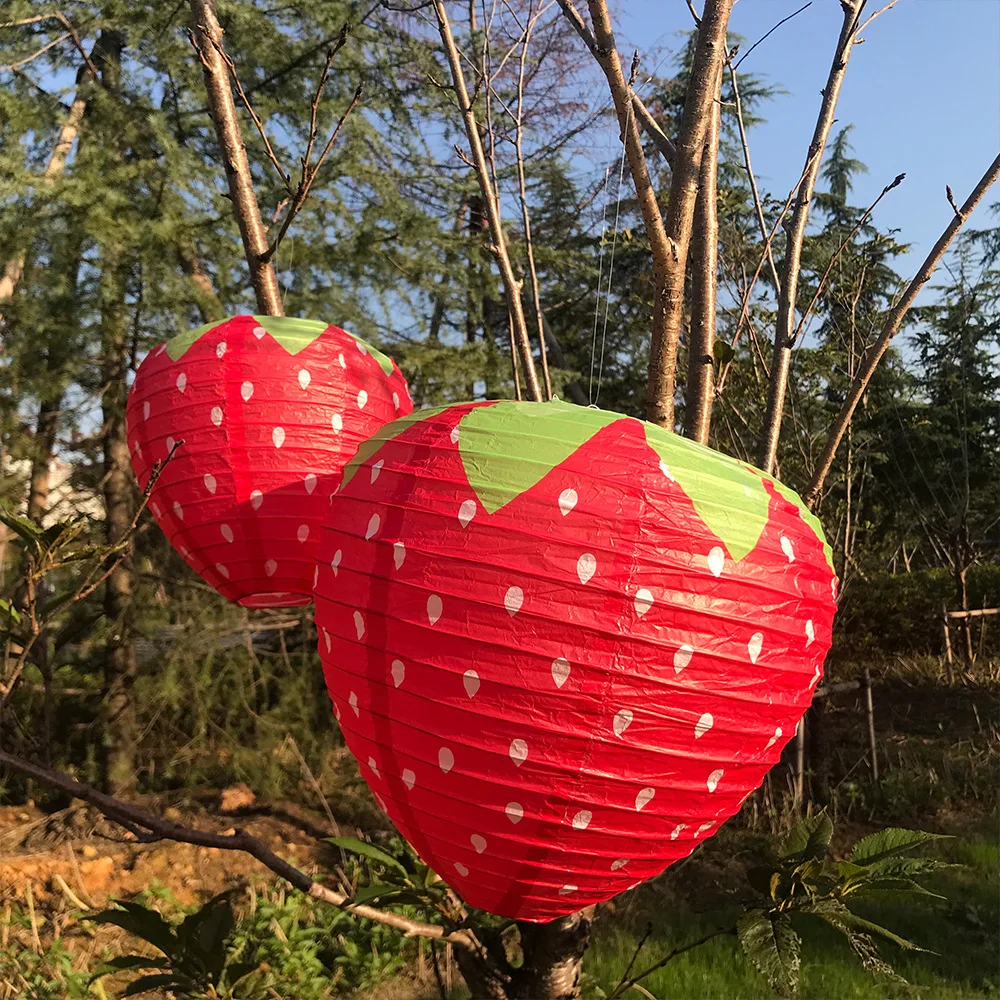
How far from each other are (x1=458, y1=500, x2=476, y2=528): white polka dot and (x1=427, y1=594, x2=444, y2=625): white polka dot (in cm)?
8

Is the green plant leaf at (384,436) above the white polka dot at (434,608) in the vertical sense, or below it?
above

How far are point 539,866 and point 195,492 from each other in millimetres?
756

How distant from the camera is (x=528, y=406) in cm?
85

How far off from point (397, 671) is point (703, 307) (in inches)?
34.1

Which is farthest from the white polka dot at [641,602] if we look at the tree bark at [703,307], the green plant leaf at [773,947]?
the tree bark at [703,307]

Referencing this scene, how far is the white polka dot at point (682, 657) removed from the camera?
754mm

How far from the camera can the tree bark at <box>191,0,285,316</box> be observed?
4.59 feet

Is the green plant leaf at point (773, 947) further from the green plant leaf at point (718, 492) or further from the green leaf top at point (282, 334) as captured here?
the green leaf top at point (282, 334)

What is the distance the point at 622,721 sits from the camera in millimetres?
757

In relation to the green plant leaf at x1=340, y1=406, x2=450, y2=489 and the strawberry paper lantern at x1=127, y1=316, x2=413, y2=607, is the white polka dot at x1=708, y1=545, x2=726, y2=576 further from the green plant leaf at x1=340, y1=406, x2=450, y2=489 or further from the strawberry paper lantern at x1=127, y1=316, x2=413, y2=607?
the strawberry paper lantern at x1=127, y1=316, x2=413, y2=607

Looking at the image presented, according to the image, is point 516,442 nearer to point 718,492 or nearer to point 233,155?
point 718,492

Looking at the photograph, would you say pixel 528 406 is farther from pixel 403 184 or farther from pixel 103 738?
pixel 403 184

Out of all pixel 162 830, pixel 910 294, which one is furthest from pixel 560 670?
pixel 910 294

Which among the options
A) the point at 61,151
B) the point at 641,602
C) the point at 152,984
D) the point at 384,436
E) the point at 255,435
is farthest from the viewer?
the point at 61,151
